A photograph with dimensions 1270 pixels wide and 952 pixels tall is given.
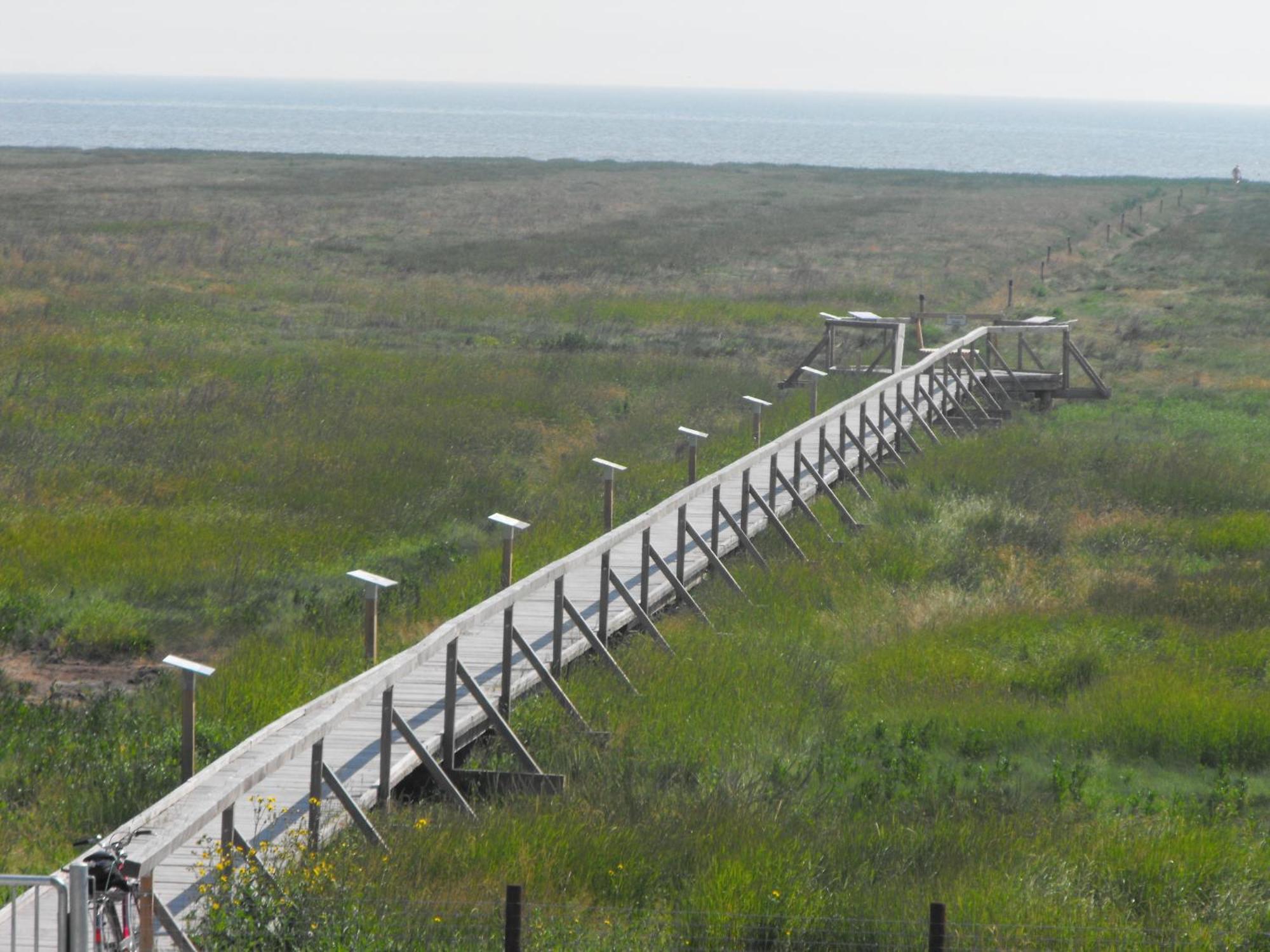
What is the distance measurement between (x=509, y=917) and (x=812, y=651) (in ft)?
21.9

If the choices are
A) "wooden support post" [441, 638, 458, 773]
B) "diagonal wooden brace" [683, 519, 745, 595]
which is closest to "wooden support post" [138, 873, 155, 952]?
"wooden support post" [441, 638, 458, 773]

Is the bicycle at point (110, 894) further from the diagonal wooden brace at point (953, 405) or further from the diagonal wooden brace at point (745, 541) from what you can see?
the diagonal wooden brace at point (953, 405)

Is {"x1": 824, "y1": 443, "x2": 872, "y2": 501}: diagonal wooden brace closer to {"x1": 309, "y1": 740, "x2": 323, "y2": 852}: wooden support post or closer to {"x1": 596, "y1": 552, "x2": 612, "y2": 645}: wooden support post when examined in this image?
{"x1": 596, "y1": 552, "x2": 612, "y2": 645}: wooden support post

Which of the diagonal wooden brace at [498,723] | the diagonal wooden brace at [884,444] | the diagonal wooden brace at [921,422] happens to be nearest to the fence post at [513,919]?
the diagonal wooden brace at [498,723]

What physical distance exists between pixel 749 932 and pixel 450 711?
9.70 ft

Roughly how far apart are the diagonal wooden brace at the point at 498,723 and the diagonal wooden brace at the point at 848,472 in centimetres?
965

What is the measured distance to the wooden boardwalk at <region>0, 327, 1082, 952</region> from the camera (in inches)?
295

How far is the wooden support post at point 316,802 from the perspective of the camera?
796 cm

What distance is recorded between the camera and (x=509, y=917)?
21.8 feet

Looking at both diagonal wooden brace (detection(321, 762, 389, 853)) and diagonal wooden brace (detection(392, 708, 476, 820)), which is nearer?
diagonal wooden brace (detection(321, 762, 389, 853))

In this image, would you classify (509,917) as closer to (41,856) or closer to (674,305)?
(41,856)

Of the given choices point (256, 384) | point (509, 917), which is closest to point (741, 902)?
point (509, 917)

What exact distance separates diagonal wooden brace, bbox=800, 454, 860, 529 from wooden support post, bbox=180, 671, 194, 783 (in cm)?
1005

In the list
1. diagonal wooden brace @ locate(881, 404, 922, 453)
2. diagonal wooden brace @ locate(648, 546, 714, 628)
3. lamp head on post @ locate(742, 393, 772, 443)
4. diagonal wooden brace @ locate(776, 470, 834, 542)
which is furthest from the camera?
diagonal wooden brace @ locate(881, 404, 922, 453)
